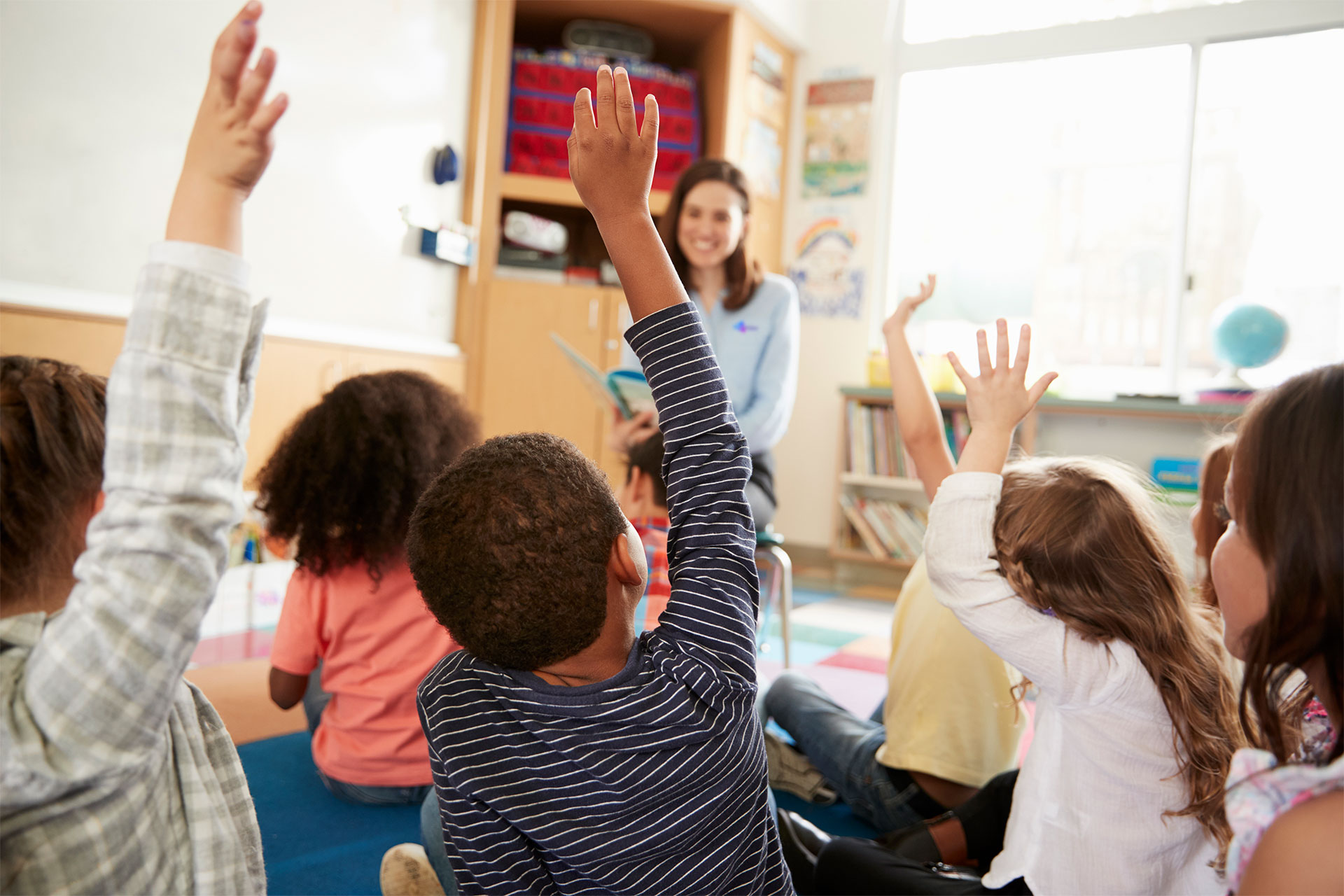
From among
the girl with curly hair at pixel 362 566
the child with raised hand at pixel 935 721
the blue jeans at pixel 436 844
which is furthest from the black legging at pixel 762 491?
the blue jeans at pixel 436 844

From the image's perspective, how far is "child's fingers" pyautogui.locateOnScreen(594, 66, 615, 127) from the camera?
2.25 feet

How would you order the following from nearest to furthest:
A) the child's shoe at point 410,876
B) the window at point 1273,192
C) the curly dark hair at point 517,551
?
the curly dark hair at point 517,551 < the child's shoe at point 410,876 < the window at point 1273,192

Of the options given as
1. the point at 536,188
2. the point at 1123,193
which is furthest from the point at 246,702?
the point at 1123,193

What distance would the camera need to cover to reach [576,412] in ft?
11.2

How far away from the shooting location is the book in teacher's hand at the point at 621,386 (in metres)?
1.90

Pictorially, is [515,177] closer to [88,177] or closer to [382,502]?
[88,177]

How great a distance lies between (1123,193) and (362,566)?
11.7 feet

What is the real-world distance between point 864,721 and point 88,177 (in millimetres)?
1968

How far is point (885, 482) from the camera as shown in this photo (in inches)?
151

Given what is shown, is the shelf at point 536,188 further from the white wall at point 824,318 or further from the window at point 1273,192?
the window at point 1273,192

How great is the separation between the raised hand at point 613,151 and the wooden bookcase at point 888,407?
2.92 meters

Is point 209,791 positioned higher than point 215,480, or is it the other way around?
point 215,480

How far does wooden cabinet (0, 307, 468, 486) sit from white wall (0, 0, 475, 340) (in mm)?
100

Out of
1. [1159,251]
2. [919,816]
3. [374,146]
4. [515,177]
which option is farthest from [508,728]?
[1159,251]
